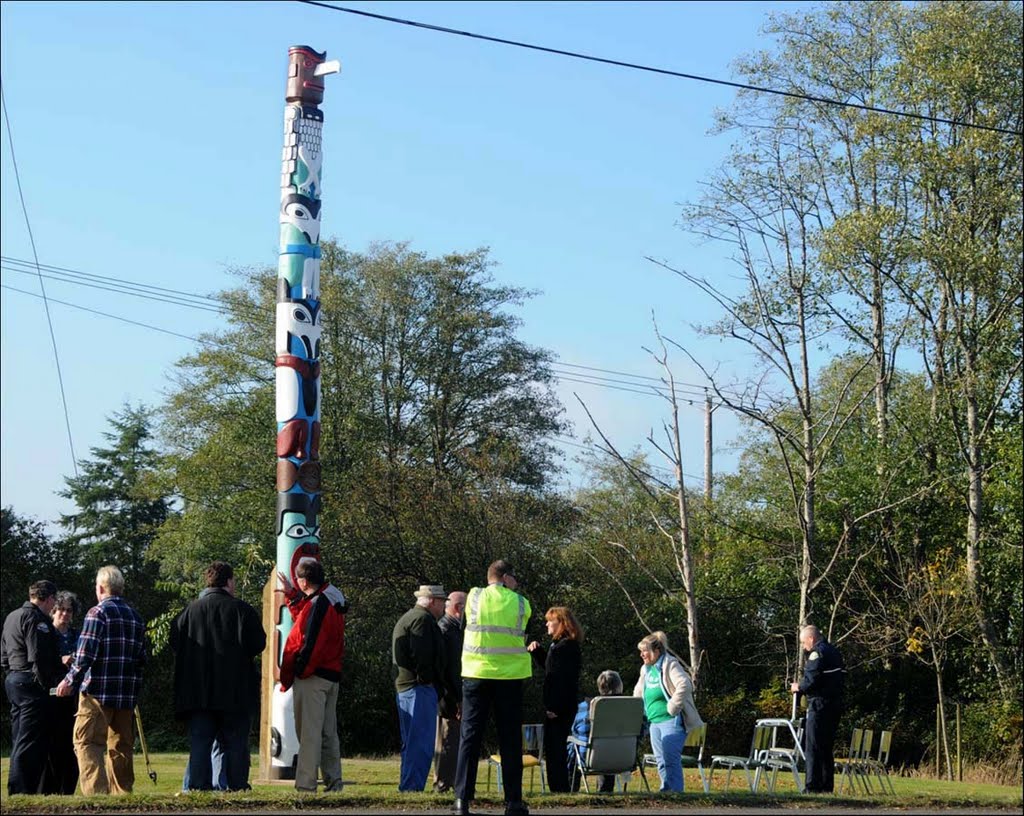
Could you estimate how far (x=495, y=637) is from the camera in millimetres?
9648

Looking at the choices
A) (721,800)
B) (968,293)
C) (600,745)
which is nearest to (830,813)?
(721,800)

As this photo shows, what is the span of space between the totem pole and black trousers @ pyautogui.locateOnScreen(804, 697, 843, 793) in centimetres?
508

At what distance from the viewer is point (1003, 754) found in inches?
976

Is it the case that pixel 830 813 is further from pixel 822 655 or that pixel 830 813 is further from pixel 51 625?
pixel 51 625

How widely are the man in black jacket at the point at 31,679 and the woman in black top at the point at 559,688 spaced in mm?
3769

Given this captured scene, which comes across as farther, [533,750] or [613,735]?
[533,750]

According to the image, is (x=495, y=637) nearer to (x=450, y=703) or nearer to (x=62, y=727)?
(x=450, y=703)

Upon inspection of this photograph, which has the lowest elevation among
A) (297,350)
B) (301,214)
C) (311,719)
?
(311,719)

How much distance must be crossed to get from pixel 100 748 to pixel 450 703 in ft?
9.17

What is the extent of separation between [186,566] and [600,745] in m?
24.3

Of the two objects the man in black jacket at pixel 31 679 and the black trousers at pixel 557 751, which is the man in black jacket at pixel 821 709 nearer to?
the black trousers at pixel 557 751

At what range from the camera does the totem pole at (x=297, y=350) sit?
15148 mm

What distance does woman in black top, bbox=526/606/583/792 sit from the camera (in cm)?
1180

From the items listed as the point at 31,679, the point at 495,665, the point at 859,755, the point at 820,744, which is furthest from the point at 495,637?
the point at 859,755
